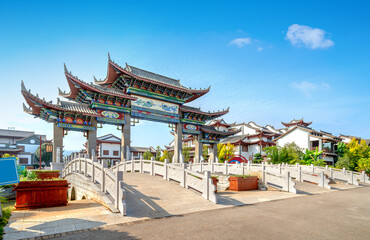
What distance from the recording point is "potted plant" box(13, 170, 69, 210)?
789cm

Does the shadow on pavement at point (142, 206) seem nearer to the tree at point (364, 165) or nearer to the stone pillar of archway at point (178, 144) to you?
the stone pillar of archway at point (178, 144)

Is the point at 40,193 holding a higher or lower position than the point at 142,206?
higher

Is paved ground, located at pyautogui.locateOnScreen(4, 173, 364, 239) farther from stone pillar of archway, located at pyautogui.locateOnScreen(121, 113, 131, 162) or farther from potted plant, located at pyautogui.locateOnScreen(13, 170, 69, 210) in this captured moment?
stone pillar of archway, located at pyautogui.locateOnScreen(121, 113, 131, 162)

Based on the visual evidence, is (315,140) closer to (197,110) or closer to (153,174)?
(197,110)

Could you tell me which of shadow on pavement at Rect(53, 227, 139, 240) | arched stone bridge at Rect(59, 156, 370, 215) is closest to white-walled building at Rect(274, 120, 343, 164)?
arched stone bridge at Rect(59, 156, 370, 215)

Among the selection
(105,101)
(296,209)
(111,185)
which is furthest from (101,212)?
(105,101)

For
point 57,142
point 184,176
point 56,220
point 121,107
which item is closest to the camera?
point 56,220

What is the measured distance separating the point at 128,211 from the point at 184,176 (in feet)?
13.2

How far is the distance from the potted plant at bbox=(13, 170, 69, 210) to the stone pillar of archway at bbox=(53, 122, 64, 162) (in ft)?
32.1

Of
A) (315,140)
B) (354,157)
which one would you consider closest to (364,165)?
(354,157)

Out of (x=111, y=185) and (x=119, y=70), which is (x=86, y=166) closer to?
(x=111, y=185)

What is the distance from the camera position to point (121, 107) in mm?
20172

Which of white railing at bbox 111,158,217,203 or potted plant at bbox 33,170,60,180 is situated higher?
white railing at bbox 111,158,217,203

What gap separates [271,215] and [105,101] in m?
15.8
